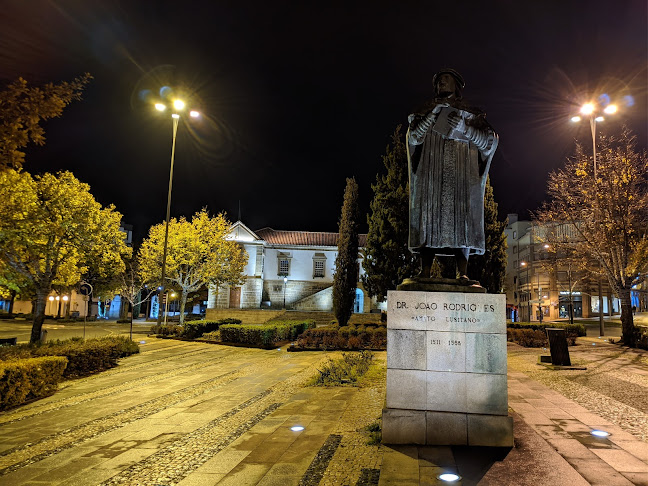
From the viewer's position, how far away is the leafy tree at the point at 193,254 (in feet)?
106

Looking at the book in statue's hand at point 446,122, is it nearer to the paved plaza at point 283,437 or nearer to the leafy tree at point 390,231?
the paved plaza at point 283,437

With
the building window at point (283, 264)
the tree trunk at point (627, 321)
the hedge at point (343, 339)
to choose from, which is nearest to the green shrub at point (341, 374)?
the hedge at point (343, 339)

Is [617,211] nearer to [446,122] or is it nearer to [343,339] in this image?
[343,339]

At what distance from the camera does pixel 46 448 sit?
5.38 m

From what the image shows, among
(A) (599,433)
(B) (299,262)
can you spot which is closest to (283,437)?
(A) (599,433)

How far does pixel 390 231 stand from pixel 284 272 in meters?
29.5

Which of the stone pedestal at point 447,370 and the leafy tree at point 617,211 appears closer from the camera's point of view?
the stone pedestal at point 447,370

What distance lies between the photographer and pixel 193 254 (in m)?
32.7

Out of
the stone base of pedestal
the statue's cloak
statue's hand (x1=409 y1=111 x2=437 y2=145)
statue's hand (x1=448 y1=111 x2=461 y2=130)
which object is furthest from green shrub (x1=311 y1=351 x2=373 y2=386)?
statue's hand (x1=448 y1=111 x2=461 y2=130)

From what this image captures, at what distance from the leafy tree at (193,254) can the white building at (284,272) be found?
12.1 meters

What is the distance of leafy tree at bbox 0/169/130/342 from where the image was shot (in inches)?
570

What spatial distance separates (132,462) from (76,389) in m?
6.24

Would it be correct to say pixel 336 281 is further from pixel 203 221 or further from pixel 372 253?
pixel 203 221

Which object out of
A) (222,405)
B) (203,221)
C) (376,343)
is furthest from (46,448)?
(203,221)
